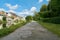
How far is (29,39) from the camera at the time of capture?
10.9 m

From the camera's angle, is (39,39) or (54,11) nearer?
(39,39)

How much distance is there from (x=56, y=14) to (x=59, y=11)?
5.13 feet

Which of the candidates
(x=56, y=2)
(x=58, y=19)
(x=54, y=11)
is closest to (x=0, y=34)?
(x=58, y=19)

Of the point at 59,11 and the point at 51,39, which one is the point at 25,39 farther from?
the point at 59,11

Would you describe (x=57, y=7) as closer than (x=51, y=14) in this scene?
Yes

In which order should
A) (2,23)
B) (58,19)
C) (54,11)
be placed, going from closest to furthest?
(2,23)
(58,19)
(54,11)

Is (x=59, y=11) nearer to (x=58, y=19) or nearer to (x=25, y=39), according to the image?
(x=58, y=19)

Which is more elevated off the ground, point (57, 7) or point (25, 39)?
point (57, 7)

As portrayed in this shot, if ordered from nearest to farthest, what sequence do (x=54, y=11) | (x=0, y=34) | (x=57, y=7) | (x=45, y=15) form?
(x=0, y=34)
(x=57, y=7)
(x=54, y=11)
(x=45, y=15)

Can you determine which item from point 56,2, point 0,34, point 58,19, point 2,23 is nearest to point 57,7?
point 56,2

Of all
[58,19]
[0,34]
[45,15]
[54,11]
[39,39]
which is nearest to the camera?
[39,39]

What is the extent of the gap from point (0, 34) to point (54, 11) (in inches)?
1042

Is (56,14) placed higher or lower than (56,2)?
lower

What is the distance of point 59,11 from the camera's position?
117ft
